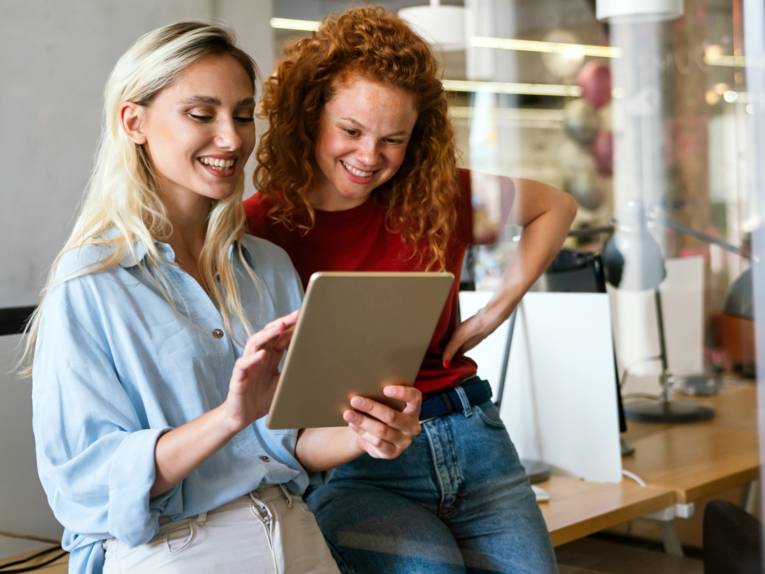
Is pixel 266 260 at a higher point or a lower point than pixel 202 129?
lower

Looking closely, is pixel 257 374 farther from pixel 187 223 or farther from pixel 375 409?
pixel 187 223

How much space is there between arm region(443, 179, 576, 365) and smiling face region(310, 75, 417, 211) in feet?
0.72

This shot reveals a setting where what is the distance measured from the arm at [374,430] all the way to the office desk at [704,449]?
364 mm

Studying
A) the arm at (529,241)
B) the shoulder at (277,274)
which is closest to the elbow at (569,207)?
the arm at (529,241)

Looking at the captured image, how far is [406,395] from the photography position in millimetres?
1000

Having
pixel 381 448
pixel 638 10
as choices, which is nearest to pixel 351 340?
pixel 381 448

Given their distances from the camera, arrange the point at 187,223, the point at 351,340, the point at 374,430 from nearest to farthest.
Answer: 1. the point at 351,340
2. the point at 374,430
3. the point at 187,223

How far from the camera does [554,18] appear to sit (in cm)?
132

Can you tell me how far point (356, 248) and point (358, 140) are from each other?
0.38ft

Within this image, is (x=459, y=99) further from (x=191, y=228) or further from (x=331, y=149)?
(x=191, y=228)

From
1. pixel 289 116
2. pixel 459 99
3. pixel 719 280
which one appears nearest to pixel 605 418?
pixel 719 280

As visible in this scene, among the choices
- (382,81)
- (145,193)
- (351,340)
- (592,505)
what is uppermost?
(382,81)

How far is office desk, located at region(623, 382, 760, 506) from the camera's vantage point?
118 cm

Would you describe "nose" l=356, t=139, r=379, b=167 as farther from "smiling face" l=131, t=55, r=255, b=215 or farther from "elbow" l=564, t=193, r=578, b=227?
"elbow" l=564, t=193, r=578, b=227
